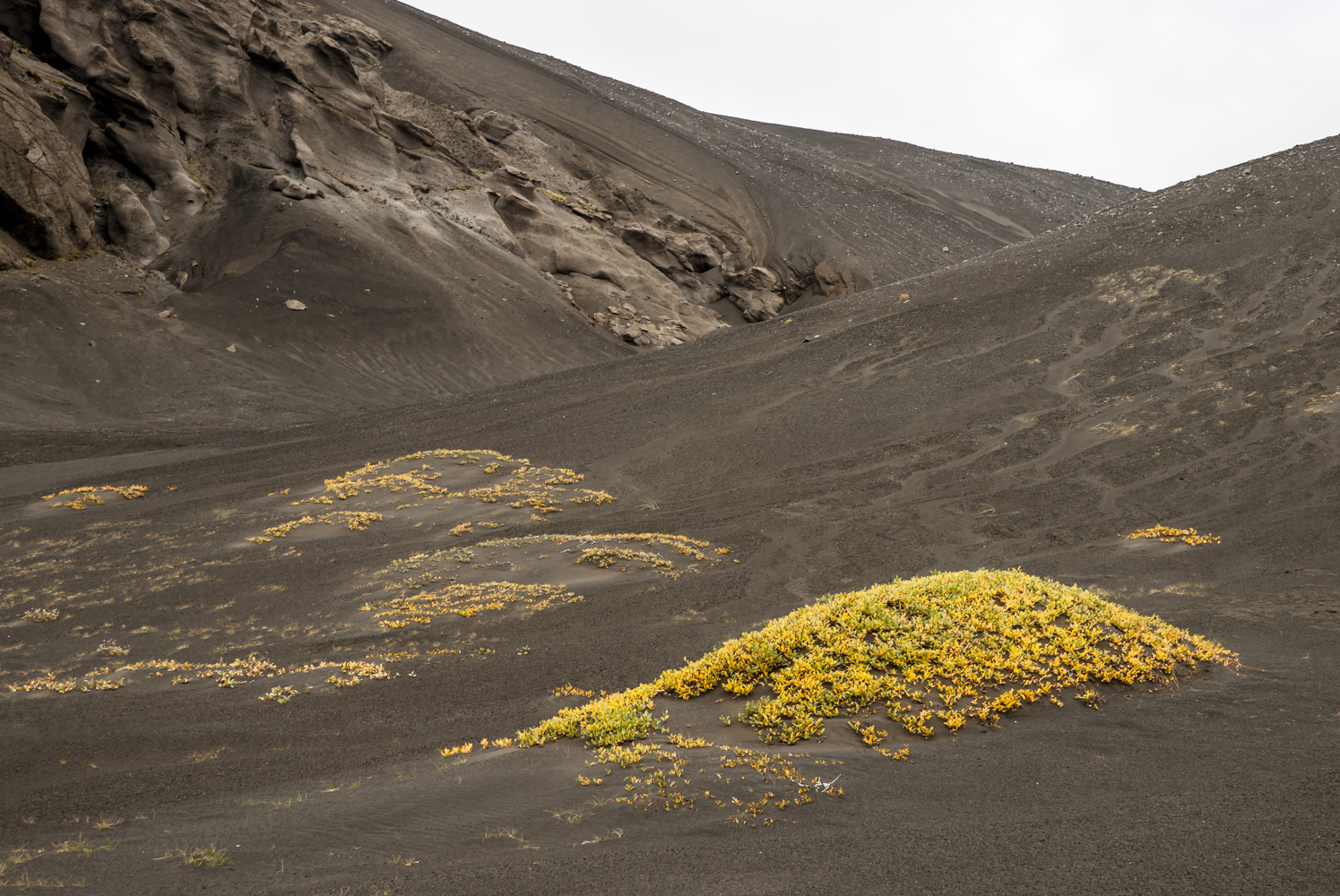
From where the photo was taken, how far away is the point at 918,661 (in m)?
8.09

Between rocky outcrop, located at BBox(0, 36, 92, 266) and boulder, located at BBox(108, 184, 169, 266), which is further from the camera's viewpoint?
boulder, located at BBox(108, 184, 169, 266)

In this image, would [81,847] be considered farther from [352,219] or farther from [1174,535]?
[352,219]

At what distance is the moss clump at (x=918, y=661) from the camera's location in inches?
296

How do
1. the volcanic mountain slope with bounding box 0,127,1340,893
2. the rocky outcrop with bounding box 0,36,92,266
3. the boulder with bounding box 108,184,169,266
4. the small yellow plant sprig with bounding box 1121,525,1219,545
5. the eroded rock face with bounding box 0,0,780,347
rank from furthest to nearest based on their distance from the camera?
1. the boulder with bounding box 108,184,169,266
2. the eroded rock face with bounding box 0,0,780,347
3. the rocky outcrop with bounding box 0,36,92,266
4. the small yellow plant sprig with bounding box 1121,525,1219,545
5. the volcanic mountain slope with bounding box 0,127,1340,893

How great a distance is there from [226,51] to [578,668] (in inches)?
1952

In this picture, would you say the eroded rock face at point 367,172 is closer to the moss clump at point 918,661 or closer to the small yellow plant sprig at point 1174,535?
the small yellow plant sprig at point 1174,535

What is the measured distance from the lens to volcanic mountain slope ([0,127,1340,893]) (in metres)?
5.61

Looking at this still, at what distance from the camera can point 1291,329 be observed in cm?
2492

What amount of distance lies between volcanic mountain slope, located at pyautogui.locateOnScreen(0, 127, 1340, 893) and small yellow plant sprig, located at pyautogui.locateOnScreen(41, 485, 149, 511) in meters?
0.35

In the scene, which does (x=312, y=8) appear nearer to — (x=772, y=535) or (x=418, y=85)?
(x=418, y=85)

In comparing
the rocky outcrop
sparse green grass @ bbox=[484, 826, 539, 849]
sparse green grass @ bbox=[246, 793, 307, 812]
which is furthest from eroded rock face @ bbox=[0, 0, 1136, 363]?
sparse green grass @ bbox=[484, 826, 539, 849]

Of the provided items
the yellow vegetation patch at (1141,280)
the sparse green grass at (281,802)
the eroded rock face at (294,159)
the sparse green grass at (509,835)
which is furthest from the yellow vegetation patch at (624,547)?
the eroded rock face at (294,159)

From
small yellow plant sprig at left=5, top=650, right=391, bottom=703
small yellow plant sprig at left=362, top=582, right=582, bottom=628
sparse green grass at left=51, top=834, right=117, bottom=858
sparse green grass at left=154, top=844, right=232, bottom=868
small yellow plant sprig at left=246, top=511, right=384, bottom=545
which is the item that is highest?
sparse green grass at left=154, top=844, right=232, bottom=868

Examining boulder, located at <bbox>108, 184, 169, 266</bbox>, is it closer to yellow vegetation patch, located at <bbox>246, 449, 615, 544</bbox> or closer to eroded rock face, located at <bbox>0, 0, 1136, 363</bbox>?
eroded rock face, located at <bbox>0, 0, 1136, 363</bbox>
